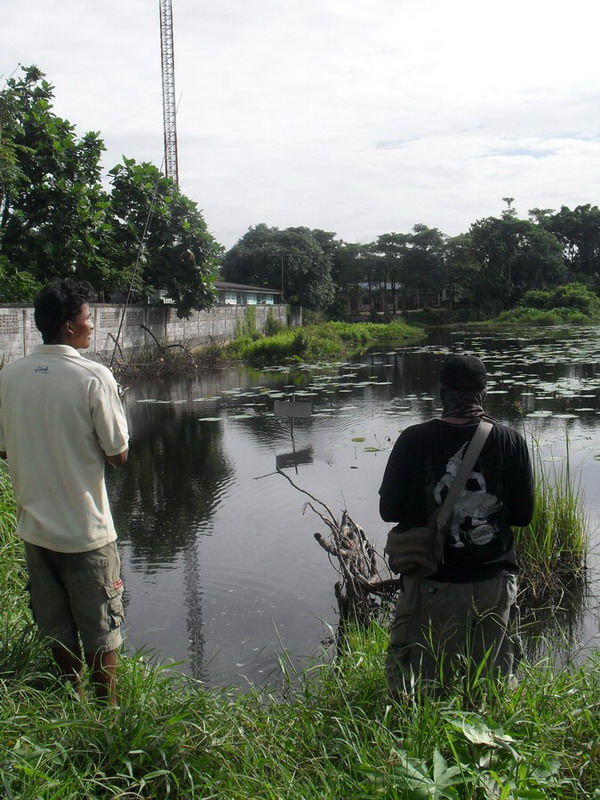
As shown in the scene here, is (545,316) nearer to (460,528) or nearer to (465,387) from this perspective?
(465,387)

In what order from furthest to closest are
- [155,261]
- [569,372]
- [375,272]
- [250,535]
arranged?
[375,272]
[155,261]
[569,372]
[250,535]

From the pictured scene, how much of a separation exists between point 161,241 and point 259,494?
1633cm

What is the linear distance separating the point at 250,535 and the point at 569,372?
1306cm

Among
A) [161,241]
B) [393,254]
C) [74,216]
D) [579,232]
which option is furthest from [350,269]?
[74,216]

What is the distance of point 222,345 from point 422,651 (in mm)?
24694

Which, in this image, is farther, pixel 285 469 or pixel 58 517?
pixel 285 469

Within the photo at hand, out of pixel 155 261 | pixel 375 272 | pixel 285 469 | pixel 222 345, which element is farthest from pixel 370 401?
pixel 375 272

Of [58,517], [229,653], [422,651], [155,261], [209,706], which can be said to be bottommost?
[229,653]

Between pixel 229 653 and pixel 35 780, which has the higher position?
pixel 35 780

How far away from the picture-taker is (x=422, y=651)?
9.48 ft

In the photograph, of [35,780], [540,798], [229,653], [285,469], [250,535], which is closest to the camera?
[540,798]

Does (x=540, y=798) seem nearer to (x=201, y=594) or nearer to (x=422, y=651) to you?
(x=422, y=651)

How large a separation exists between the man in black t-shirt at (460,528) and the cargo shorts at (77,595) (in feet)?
3.72

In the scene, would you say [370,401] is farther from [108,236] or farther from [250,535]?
[108,236]
